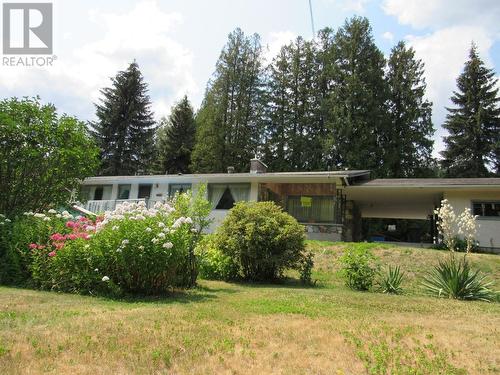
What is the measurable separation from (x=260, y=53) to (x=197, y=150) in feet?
36.7

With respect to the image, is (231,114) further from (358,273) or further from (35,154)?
(358,273)

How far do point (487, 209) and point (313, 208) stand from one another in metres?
7.11

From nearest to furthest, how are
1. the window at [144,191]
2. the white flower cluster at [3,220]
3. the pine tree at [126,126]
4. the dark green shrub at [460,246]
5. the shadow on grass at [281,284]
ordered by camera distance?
1. the white flower cluster at [3,220]
2. the shadow on grass at [281,284]
3. the dark green shrub at [460,246]
4. the window at [144,191]
5. the pine tree at [126,126]

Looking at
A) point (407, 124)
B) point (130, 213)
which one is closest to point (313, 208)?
point (130, 213)

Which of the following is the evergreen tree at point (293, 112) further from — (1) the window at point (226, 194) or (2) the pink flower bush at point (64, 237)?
(2) the pink flower bush at point (64, 237)

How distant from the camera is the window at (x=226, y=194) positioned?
2030cm

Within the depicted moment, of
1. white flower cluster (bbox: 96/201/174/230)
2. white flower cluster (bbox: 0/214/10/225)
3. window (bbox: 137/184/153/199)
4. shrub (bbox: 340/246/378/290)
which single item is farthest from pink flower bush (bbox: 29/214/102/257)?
window (bbox: 137/184/153/199)

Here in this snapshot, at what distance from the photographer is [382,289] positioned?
9.30 m

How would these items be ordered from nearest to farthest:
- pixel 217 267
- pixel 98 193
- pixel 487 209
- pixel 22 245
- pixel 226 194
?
pixel 22 245 → pixel 217 267 → pixel 487 209 → pixel 226 194 → pixel 98 193

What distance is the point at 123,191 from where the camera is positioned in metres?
23.6

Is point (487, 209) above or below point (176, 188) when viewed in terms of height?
below

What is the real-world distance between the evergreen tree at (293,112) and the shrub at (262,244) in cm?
2401

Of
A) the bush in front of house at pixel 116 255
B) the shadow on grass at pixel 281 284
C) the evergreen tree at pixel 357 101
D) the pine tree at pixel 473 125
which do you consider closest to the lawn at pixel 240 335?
the bush in front of house at pixel 116 255

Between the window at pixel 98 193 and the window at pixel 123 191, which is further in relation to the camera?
the window at pixel 98 193
